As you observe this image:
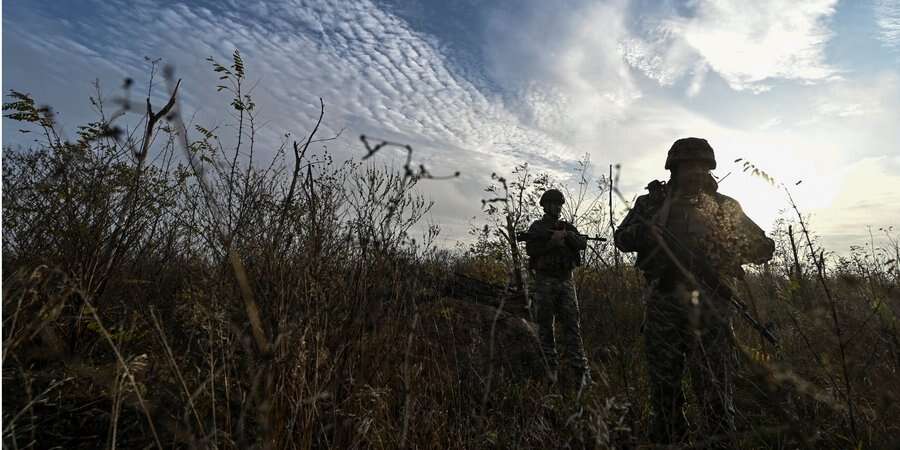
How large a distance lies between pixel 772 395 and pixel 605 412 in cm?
49

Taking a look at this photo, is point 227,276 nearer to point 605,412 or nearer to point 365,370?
point 365,370

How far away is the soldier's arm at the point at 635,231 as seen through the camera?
295 centimetres

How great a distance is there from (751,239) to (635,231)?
697 millimetres

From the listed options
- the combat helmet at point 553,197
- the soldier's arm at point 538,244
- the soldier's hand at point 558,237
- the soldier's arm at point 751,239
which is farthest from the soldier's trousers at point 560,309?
the soldier's arm at point 751,239

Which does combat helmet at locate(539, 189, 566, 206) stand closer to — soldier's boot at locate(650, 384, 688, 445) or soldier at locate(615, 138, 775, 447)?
soldier at locate(615, 138, 775, 447)

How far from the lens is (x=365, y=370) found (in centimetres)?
258

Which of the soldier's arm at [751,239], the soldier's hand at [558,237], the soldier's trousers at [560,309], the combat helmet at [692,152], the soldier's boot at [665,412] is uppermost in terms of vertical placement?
the combat helmet at [692,152]

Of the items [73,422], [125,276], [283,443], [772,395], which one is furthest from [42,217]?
[772,395]

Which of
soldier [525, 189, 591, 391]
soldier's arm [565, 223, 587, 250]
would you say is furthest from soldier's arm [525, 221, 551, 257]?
soldier's arm [565, 223, 587, 250]

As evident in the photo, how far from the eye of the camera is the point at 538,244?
4.93 metres

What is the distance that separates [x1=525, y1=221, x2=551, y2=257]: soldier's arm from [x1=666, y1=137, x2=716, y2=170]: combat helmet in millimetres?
1870

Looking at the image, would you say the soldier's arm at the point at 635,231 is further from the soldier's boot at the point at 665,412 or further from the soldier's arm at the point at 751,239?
the soldier's boot at the point at 665,412

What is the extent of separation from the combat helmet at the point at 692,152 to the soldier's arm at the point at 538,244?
1.87 metres

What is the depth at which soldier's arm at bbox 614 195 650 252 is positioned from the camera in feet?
9.69
